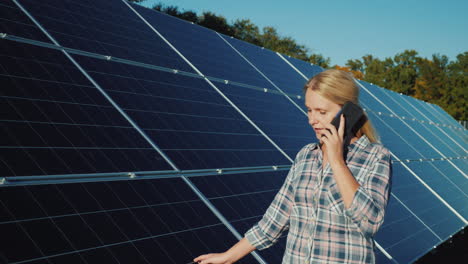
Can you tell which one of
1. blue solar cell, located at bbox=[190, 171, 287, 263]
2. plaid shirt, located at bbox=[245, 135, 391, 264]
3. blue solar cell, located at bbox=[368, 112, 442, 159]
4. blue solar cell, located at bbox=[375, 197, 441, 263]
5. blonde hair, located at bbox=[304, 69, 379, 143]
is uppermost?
blonde hair, located at bbox=[304, 69, 379, 143]

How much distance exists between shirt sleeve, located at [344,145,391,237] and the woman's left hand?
0.25m

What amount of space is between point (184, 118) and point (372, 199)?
4087 millimetres

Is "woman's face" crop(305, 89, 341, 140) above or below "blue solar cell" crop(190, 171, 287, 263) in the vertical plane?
above

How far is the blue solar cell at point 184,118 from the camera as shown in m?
6.13

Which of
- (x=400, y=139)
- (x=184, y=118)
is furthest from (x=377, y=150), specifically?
(x=400, y=139)

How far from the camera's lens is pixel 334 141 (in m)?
3.28

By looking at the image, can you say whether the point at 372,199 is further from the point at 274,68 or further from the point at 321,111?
the point at 274,68

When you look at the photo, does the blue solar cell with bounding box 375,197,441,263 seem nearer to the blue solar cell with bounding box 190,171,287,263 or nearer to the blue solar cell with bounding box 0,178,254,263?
the blue solar cell with bounding box 190,171,287,263

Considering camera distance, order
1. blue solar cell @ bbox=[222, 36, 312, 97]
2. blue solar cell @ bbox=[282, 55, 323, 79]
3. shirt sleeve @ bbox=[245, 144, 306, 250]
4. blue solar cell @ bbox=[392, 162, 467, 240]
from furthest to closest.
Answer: blue solar cell @ bbox=[282, 55, 323, 79] → blue solar cell @ bbox=[222, 36, 312, 97] → blue solar cell @ bbox=[392, 162, 467, 240] → shirt sleeve @ bbox=[245, 144, 306, 250]

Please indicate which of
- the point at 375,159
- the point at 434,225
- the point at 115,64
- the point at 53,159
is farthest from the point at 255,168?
the point at 434,225

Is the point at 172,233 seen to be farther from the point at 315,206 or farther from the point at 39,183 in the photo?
the point at 315,206

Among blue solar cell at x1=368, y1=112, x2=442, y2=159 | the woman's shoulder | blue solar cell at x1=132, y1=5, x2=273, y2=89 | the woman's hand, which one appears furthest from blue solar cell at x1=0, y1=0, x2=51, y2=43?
blue solar cell at x1=368, y1=112, x2=442, y2=159

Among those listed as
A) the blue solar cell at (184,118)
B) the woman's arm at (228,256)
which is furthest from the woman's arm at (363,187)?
the blue solar cell at (184,118)

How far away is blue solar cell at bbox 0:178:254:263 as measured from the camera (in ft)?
11.5
